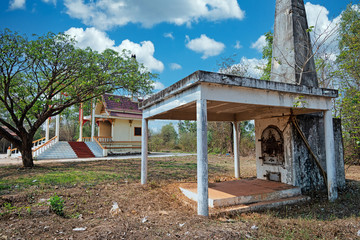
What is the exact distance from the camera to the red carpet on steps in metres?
18.5

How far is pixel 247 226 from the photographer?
12.2 ft

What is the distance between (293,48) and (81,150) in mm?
18132

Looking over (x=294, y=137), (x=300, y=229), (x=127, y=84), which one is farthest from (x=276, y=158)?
(x=127, y=84)

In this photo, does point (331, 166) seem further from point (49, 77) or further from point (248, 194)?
point (49, 77)

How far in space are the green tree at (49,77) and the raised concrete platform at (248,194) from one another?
8011mm

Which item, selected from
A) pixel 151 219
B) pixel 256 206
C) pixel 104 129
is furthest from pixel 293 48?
pixel 104 129

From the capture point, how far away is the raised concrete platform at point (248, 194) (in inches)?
192

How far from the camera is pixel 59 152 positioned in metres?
18.2

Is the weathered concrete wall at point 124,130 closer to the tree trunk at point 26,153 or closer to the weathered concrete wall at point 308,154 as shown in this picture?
the tree trunk at point 26,153

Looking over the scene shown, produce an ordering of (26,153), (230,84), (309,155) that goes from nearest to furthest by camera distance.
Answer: (230,84), (309,155), (26,153)

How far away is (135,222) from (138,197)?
1.95 m

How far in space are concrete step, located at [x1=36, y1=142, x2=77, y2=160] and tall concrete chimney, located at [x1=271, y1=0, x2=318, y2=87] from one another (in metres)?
16.6

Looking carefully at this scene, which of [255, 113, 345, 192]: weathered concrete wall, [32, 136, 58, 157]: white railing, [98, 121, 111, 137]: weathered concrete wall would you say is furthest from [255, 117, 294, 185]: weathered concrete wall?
[98, 121, 111, 137]: weathered concrete wall

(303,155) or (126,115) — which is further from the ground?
(126,115)
